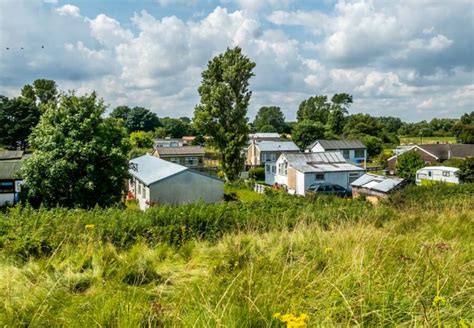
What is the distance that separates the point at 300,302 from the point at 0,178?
2204 centimetres

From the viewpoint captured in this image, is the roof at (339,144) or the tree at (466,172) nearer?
the tree at (466,172)

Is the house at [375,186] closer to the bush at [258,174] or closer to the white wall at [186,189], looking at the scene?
the white wall at [186,189]

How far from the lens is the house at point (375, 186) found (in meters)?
23.2

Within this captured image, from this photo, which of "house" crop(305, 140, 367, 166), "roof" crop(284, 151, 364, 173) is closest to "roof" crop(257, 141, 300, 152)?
"house" crop(305, 140, 367, 166)

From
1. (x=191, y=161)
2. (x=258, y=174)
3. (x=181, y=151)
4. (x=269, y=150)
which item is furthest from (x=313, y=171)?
Result: (x=181, y=151)

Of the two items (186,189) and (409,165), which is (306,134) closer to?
(409,165)

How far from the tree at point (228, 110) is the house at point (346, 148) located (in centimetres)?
1712

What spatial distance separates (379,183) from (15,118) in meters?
46.8

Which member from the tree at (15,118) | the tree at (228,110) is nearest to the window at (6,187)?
the tree at (228,110)

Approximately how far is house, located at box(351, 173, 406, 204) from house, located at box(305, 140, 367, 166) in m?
18.6

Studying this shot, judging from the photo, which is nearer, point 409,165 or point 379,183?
point 379,183

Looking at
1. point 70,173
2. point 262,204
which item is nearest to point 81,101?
point 70,173

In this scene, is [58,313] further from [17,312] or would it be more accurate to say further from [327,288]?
[327,288]

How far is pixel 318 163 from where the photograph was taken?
3100 cm
